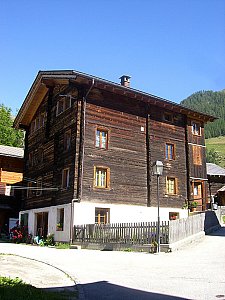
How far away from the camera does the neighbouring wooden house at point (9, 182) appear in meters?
37.1

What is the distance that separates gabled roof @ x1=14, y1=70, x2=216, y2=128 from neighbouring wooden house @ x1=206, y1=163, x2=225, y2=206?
355 inches

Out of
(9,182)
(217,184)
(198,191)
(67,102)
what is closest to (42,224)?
(67,102)

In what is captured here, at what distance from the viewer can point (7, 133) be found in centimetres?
5772

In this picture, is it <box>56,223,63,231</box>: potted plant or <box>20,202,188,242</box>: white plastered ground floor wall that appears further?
<box>56,223,63,231</box>: potted plant

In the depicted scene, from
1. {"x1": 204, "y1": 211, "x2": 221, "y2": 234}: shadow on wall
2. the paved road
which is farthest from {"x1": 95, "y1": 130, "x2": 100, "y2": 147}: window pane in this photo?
the paved road

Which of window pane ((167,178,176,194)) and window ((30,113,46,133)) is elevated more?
window ((30,113,46,133))

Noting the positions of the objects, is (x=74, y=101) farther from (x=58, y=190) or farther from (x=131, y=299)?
(x=131, y=299)

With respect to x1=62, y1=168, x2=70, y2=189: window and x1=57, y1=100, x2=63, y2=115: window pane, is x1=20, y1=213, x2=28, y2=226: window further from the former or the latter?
x1=57, y1=100, x2=63, y2=115: window pane

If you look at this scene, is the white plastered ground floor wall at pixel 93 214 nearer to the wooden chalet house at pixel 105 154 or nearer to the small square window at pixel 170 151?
the wooden chalet house at pixel 105 154

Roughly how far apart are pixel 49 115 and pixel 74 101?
5003 millimetres

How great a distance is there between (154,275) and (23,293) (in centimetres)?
474

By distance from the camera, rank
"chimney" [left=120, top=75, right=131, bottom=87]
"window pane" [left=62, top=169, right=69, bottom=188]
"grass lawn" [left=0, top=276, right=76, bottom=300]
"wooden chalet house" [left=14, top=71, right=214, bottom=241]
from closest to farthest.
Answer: "grass lawn" [left=0, top=276, right=76, bottom=300] < "wooden chalet house" [left=14, top=71, right=214, bottom=241] < "window pane" [left=62, top=169, right=69, bottom=188] < "chimney" [left=120, top=75, right=131, bottom=87]

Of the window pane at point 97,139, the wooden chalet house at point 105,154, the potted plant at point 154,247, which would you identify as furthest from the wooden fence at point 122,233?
the window pane at point 97,139

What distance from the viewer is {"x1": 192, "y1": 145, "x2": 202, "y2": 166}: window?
30906 millimetres
